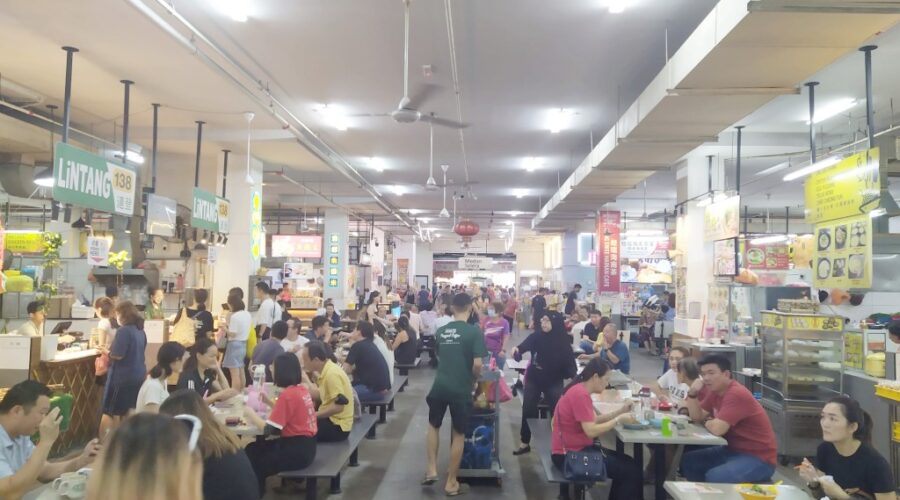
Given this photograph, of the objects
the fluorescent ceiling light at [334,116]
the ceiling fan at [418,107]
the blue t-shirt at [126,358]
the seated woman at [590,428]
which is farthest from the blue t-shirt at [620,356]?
the blue t-shirt at [126,358]

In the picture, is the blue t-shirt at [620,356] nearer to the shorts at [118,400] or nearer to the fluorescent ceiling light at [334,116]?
the fluorescent ceiling light at [334,116]

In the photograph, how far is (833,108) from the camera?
8805 millimetres

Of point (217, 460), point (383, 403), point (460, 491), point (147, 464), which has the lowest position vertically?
point (460, 491)

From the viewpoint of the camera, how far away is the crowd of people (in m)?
1.85

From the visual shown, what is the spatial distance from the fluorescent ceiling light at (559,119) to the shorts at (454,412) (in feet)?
17.0

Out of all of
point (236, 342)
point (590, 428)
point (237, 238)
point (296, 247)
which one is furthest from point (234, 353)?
point (296, 247)

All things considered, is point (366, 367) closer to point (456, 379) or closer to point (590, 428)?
point (456, 379)

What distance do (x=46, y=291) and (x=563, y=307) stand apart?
13951mm

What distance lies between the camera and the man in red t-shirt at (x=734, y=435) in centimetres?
463

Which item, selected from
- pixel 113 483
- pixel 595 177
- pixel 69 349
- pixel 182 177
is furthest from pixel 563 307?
pixel 113 483

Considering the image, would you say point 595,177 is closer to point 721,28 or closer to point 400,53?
point 400,53

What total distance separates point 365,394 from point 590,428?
12.3 feet

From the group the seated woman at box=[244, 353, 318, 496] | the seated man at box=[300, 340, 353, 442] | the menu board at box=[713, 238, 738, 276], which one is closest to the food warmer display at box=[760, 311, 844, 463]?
the menu board at box=[713, 238, 738, 276]

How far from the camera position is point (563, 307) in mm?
19469
